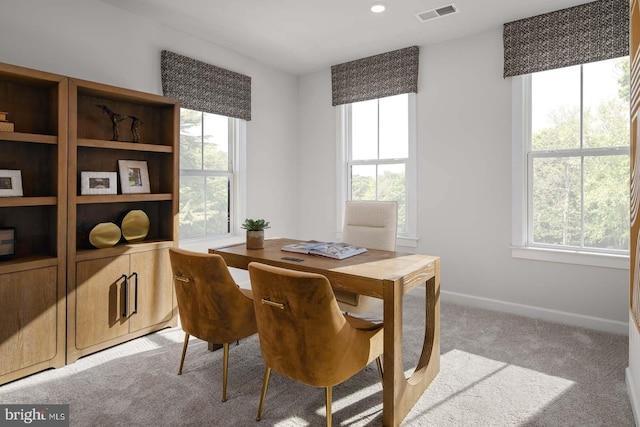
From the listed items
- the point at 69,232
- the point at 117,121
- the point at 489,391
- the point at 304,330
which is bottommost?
the point at 489,391

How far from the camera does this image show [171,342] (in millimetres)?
2850

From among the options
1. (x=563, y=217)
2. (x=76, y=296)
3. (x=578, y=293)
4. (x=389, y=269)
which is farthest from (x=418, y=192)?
(x=76, y=296)

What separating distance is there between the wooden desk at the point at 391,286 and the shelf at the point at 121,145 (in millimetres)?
1048

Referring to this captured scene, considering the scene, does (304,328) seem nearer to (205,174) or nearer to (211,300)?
(211,300)

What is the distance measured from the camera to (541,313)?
11.1 ft

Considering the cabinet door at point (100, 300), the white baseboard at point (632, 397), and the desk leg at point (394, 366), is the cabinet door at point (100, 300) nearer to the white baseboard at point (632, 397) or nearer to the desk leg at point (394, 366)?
the desk leg at point (394, 366)

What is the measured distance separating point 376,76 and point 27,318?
375cm

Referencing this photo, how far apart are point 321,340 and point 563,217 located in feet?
9.14

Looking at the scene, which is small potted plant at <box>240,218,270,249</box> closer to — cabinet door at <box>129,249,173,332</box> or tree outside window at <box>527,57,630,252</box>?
cabinet door at <box>129,249,173,332</box>

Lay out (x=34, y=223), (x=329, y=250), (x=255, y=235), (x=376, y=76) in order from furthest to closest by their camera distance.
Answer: (x=376, y=76)
(x=255, y=235)
(x=34, y=223)
(x=329, y=250)

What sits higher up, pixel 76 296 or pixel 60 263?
pixel 60 263

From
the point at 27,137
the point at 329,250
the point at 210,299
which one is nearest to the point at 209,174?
the point at 27,137

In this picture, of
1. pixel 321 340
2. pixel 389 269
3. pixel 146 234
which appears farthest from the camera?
pixel 146 234

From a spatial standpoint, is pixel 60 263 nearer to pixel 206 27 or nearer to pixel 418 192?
pixel 206 27
